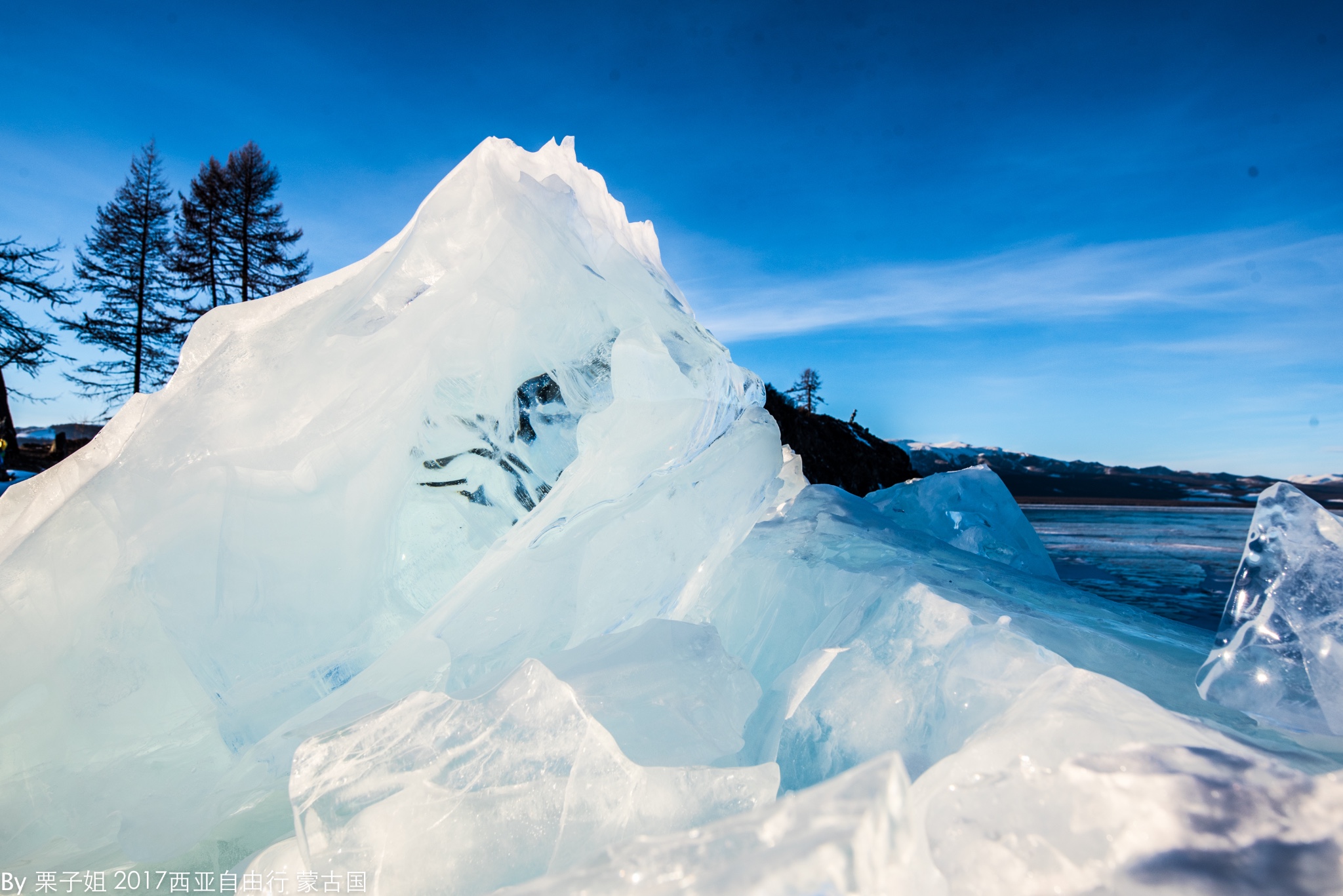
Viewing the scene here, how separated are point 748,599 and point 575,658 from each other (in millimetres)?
909

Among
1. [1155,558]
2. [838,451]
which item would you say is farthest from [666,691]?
[1155,558]

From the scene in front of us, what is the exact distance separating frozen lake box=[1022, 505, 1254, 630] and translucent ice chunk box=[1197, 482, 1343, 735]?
2.07 meters

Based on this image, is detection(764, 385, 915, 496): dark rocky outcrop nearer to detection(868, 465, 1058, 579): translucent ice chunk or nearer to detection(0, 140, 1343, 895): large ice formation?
detection(868, 465, 1058, 579): translucent ice chunk

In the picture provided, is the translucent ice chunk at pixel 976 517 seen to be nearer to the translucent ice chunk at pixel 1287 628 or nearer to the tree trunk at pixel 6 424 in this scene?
the translucent ice chunk at pixel 1287 628

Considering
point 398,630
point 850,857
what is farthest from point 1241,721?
point 398,630

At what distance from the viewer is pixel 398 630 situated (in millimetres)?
2158

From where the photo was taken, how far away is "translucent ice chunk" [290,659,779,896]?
1.26m

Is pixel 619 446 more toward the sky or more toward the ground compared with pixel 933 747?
more toward the sky

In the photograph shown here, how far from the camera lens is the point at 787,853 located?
881 mm

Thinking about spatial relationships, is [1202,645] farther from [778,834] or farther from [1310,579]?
[778,834]

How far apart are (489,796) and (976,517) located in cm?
394

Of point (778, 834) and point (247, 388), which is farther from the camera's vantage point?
point (247, 388)

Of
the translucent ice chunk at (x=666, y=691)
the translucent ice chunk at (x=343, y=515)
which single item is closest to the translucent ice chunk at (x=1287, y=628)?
the translucent ice chunk at (x=666, y=691)

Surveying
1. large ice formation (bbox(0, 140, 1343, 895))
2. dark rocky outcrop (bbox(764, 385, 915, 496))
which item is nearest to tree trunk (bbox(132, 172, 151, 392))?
dark rocky outcrop (bbox(764, 385, 915, 496))
